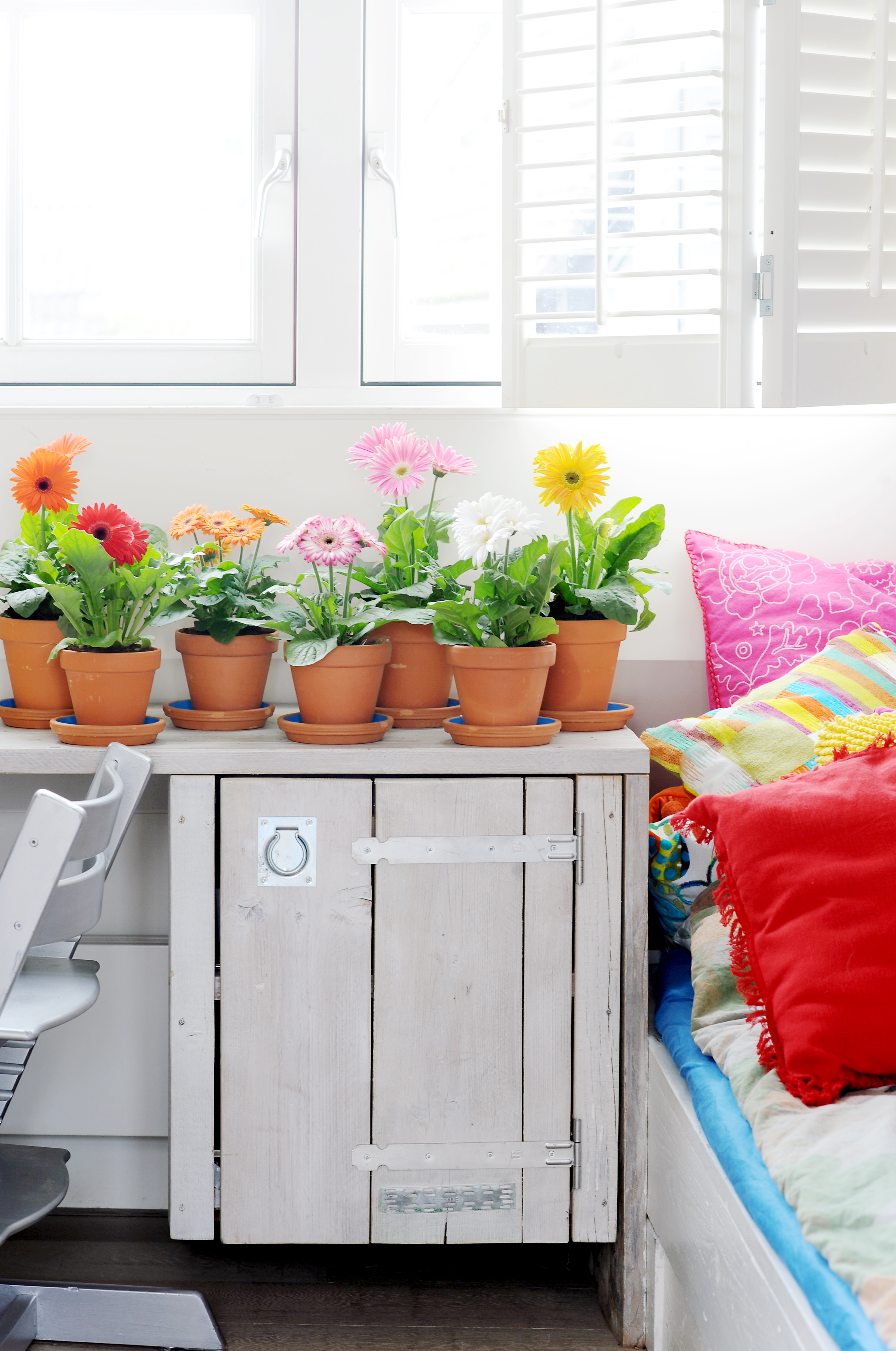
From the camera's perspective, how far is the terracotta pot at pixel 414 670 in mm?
1406

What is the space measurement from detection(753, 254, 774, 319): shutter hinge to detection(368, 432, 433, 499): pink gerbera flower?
550 millimetres

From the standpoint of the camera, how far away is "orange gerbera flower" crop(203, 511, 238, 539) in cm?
135

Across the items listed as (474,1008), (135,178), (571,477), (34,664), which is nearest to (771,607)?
(571,477)

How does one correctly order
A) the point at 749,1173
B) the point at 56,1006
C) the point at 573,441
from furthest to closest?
the point at 573,441 < the point at 56,1006 < the point at 749,1173

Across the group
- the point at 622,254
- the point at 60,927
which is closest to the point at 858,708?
the point at 622,254

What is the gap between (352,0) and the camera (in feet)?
5.52

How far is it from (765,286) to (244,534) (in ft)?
2.70

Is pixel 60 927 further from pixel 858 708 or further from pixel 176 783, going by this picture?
pixel 858 708

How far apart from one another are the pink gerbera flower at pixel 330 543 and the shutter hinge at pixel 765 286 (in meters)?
0.70

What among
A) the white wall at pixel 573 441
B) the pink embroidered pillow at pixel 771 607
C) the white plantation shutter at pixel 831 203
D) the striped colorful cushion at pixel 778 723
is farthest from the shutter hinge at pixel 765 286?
the striped colorful cushion at pixel 778 723

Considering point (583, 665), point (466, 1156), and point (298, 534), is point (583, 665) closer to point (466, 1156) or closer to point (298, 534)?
point (298, 534)

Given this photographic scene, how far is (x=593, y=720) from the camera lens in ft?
4.60

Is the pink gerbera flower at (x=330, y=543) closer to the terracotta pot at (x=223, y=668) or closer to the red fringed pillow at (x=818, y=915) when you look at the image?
the terracotta pot at (x=223, y=668)

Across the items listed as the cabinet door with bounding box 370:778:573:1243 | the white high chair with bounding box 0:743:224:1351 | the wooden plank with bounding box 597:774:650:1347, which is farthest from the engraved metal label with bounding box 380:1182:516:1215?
the white high chair with bounding box 0:743:224:1351
